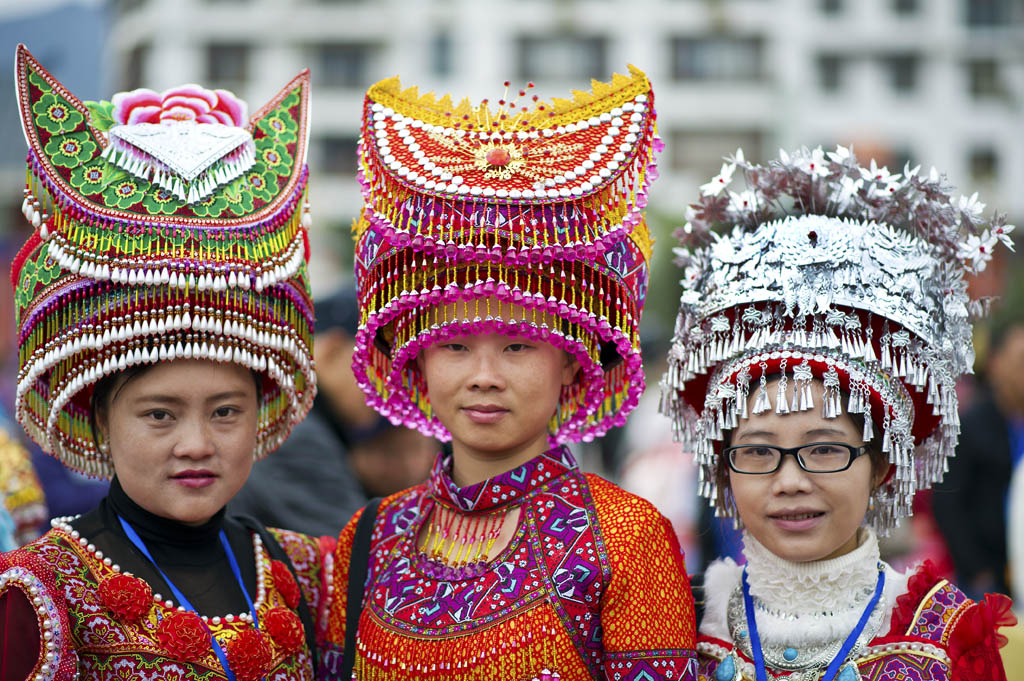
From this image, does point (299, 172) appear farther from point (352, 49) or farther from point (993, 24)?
point (993, 24)

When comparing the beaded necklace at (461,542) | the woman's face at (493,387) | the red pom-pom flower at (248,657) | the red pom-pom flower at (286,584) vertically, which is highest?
the woman's face at (493,387)

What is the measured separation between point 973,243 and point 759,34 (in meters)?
33.5

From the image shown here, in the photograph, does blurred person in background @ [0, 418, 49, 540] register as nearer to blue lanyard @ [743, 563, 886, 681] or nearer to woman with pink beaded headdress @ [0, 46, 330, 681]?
woman with pink beaded headdress @ [0, 46, 330, 681]

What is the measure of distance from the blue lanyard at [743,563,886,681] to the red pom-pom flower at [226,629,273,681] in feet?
4.34

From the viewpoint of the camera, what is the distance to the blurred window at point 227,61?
34469 mm

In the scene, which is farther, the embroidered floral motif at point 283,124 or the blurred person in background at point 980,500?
the blurred person in background at point 980,500

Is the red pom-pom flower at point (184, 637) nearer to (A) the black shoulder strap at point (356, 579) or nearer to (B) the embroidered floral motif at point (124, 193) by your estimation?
(A) the black shoulder strap at point (356, 579)

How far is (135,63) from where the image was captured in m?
34.2

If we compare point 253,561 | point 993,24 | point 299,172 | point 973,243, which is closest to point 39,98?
point 299,172

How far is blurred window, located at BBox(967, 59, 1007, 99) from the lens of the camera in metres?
37.2

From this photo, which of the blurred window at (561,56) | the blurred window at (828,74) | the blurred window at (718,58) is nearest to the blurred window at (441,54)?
the blurred window at (561,56)

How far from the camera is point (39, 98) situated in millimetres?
3256

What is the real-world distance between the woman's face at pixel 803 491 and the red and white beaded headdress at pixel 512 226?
0.45 m

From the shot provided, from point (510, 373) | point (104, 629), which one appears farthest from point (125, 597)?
point (510, 373)
